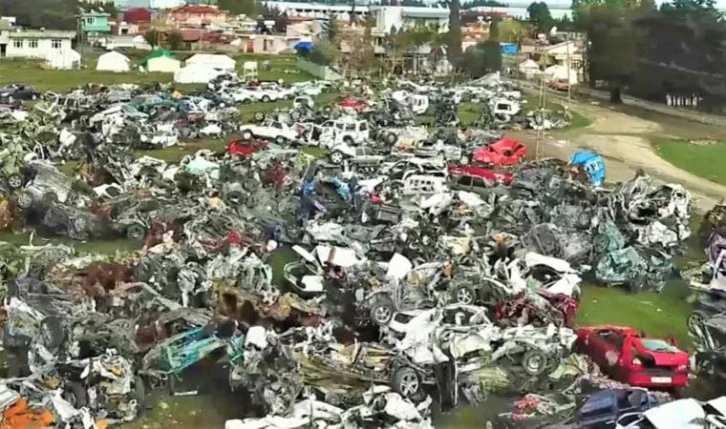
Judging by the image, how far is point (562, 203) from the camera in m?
22.8

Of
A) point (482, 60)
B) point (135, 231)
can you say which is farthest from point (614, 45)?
point (135, 231)

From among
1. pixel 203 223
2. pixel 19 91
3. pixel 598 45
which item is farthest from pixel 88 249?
pixel 598 45

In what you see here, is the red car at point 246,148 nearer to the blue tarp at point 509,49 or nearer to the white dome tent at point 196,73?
the white dome tent at point 196,73

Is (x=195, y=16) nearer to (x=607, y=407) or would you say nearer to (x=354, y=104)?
(x=354, y=104)

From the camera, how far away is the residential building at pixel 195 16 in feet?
418

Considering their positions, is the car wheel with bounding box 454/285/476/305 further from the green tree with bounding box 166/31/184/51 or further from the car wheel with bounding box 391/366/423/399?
the green tree with bounding box 166/31/184/51

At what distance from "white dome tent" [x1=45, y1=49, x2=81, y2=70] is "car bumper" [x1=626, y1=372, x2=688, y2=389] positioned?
70.6 m

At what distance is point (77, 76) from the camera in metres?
70.4

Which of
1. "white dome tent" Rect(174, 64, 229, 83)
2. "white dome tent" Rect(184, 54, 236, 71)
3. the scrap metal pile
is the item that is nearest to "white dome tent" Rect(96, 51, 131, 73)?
"white dome tent" Rect(184, 54, 236, 71)

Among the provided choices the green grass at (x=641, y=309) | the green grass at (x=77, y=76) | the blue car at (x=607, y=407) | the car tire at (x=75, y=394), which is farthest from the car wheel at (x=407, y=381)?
the green grass at (x=77, y=76)

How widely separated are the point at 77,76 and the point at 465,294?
59605 mm

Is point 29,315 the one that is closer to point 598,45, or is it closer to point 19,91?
point 19,91

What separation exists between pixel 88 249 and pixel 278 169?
24.8ft

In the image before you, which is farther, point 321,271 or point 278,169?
point 278,169
